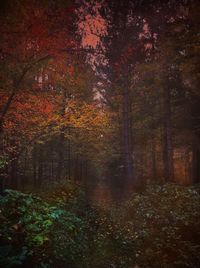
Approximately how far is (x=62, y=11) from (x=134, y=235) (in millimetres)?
8963

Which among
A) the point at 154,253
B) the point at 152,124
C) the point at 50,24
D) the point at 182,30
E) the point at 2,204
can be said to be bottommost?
the point at 154,253

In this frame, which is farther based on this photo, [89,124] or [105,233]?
[89,124]

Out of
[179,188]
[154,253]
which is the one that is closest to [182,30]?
[179,188]

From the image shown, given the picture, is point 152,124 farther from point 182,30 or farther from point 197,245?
point 197,245

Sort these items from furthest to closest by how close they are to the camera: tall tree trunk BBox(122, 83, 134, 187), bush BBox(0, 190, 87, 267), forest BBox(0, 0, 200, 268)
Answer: tall tree trunk BBox(122, 83, 134, 187) → forest BBox(0, 0, 200, 268) → bush BBox(0, 190, 87, 267)

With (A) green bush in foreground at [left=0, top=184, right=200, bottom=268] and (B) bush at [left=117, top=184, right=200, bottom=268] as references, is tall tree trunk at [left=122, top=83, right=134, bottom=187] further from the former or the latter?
(A) green bush in foreground at [left=0, top=184, right=200, bottom=268]

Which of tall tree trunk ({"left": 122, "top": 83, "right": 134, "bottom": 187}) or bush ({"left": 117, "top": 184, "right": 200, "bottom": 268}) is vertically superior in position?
tall tree trunk ({"left": 122, "top": 83, "right": 134, "bottom": 187})

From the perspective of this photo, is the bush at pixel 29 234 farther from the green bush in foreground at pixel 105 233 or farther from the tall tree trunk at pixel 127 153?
the tall tree trunk at pixel 127 153

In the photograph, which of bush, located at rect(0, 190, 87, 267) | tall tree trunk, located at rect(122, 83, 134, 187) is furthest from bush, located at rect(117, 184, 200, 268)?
tall tree trunk, located at rect(122, 83, 134, 187)

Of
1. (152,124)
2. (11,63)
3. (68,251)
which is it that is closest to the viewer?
(68,251)

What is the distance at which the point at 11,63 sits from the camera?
428 inches

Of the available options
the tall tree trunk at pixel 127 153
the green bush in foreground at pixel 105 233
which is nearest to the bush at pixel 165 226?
the green bush in foreground at pixel 105 233

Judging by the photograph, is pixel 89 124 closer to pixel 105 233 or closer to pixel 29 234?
pixel 105 233

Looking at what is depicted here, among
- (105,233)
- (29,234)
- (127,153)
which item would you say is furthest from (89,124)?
(29,234)
